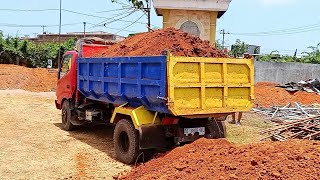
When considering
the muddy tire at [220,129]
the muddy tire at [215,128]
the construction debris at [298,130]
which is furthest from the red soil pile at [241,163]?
the construction debris at [298,130]

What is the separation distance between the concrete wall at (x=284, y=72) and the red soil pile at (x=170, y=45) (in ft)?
64.4

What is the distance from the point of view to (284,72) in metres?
28.1

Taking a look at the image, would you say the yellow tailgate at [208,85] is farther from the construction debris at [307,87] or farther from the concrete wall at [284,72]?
the concrete wall at [284,72]

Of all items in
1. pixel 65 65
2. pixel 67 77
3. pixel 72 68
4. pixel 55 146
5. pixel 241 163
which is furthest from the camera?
pixel 65 65

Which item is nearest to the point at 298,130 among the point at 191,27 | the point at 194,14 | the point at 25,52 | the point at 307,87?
the point at 191,27

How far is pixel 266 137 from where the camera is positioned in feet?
33.4

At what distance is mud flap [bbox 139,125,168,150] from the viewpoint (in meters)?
7.36

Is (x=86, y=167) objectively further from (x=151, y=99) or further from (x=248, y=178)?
(x=248, y=178)

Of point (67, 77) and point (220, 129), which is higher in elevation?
point (67, 77)

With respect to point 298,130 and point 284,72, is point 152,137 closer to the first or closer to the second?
point 298,130

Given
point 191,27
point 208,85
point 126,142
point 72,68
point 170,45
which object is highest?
point 191,27

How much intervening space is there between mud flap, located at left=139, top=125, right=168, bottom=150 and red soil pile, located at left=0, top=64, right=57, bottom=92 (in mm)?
18258

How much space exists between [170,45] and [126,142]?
210 centimetres

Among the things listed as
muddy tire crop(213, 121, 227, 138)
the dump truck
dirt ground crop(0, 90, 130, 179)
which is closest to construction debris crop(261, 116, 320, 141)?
muddy tire crop(213, 121, 227, 138)
